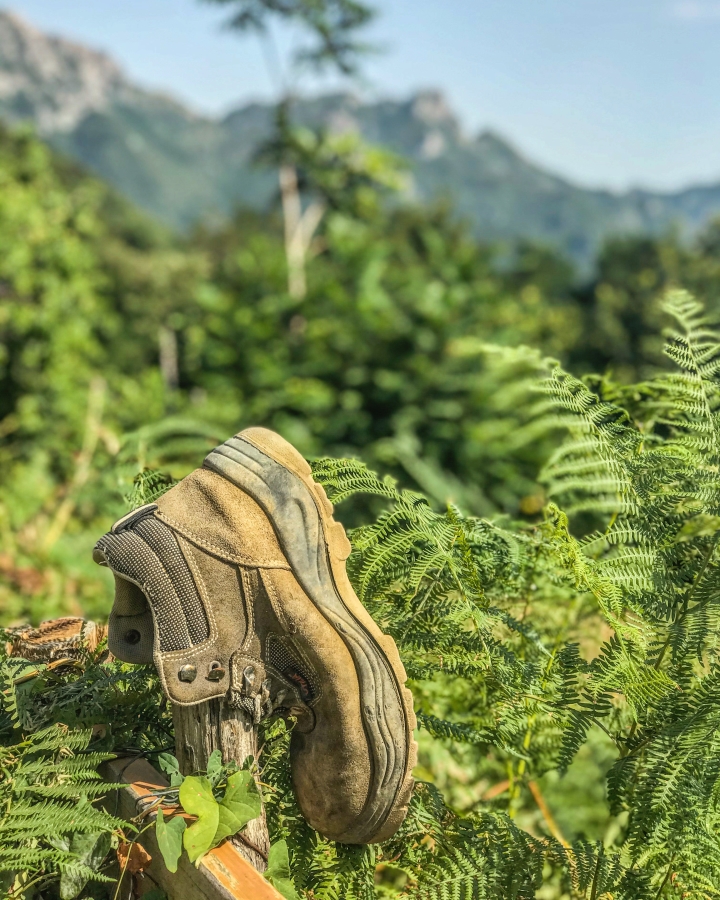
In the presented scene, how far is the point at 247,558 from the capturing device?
1.15m

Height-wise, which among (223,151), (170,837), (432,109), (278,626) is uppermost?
(432,109)

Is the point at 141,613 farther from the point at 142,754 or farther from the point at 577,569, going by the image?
the point at 577,569

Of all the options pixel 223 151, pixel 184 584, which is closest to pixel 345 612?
pixel 184 584

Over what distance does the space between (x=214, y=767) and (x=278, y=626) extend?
0.79 ft

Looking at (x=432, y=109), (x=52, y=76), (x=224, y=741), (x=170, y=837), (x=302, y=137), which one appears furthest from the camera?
(x=432, y=109)

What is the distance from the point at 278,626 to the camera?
45.4 inches

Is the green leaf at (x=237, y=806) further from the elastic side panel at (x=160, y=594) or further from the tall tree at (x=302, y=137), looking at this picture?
the tall tree at (x=302, y=137)

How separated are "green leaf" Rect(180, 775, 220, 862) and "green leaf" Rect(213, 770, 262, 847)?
1 cm

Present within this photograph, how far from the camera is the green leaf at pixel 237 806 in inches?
43.5

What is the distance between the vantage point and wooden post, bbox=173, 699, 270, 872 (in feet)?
3.84

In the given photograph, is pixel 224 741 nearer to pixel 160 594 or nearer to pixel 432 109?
pixel 160 594

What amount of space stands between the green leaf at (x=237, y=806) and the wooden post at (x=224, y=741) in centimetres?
5

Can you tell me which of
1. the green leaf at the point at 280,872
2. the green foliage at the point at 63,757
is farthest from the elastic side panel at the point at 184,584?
the green leaf at the point at 280,872

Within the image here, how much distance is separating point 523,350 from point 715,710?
2.77 ft
